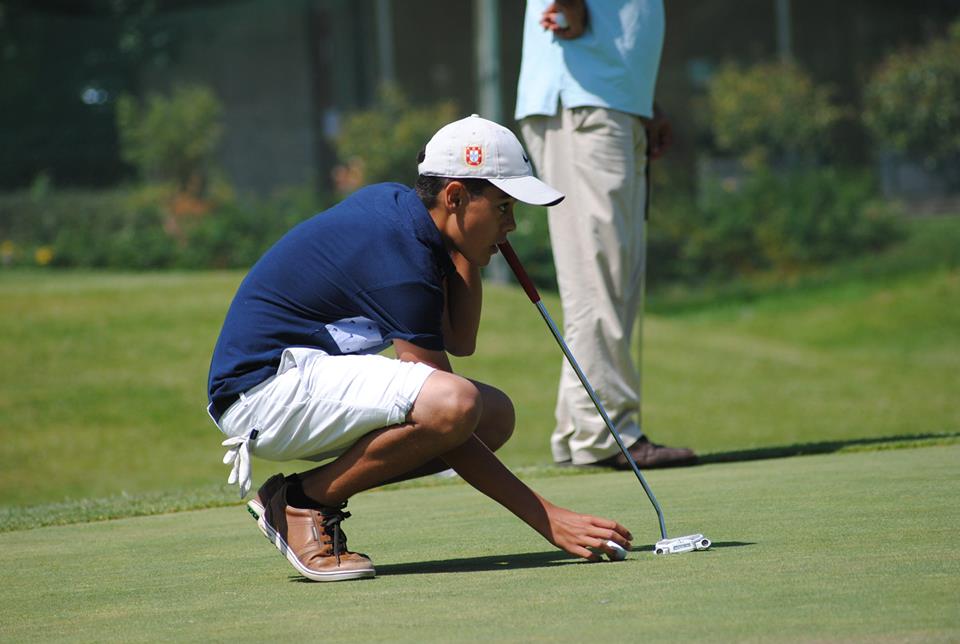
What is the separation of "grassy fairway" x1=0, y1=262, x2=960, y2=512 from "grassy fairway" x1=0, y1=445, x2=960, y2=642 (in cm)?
456

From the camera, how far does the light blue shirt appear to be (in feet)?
19.4

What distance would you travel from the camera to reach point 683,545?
3455mm

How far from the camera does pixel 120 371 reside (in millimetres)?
12078

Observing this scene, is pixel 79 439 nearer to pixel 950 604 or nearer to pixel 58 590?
pixel 58 590

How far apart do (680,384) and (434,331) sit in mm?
9238

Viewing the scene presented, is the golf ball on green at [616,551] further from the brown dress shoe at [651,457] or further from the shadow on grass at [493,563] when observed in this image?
the brown dress shoe at [651,457]

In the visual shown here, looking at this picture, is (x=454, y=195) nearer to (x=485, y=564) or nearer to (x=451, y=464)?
(x=451, y=464)

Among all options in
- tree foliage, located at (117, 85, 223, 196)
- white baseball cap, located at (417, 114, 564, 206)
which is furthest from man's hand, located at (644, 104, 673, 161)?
tree foliage, located at (117, 85, 223, 196)

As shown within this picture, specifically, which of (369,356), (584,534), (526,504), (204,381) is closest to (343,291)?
(369,356)

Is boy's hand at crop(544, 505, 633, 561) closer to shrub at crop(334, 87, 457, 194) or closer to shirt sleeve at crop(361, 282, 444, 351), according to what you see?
shirt sleeve at crop(361, 282, 444, 351)

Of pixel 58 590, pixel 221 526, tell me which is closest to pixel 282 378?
pixel 58 590

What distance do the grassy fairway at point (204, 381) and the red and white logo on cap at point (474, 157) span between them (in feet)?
18.8

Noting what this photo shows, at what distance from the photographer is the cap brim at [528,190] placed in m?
3.48

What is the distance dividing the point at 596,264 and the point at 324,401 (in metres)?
2.56
